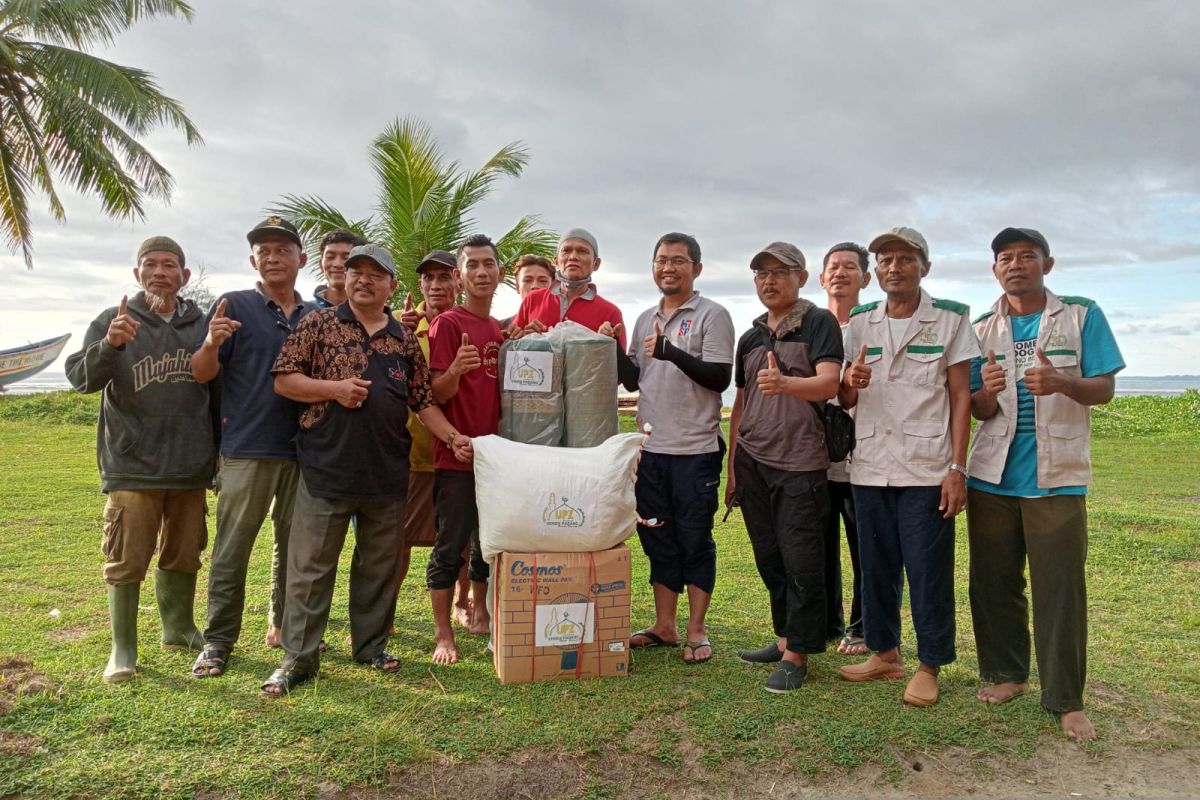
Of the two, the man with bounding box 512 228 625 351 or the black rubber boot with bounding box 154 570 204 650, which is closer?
the black rubber boot with bounding box 154 570 204 650

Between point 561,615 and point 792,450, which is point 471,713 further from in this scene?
point 792,450

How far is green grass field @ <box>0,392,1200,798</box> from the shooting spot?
3.11m

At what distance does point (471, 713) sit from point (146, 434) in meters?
2.14

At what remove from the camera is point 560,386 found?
4.27 meters

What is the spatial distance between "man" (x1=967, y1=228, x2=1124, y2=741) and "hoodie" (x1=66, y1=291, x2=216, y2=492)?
3919 millimetres

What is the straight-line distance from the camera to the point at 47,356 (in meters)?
40.5

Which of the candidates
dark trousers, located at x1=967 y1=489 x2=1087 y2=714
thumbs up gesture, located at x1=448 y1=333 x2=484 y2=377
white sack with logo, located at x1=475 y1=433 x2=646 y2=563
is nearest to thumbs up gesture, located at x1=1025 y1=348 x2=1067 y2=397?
dark trousers, located at x1=967 y1=489 x2=1087 y2=714

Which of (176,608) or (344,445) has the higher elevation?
(344,445)

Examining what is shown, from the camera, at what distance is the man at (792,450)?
3.96 m

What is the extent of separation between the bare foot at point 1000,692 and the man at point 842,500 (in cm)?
72

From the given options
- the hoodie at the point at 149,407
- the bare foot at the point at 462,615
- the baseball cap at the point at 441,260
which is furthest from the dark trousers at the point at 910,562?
the hoodie at the point at 149,407

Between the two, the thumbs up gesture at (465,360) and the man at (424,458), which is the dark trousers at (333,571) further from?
the thumbs up gesture at (465,360)

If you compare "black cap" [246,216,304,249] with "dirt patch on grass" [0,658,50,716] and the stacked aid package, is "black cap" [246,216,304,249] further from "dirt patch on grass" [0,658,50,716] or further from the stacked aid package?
"dirt patch on grass" [0,658,50,716]

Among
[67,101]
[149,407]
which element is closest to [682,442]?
[149,407]
